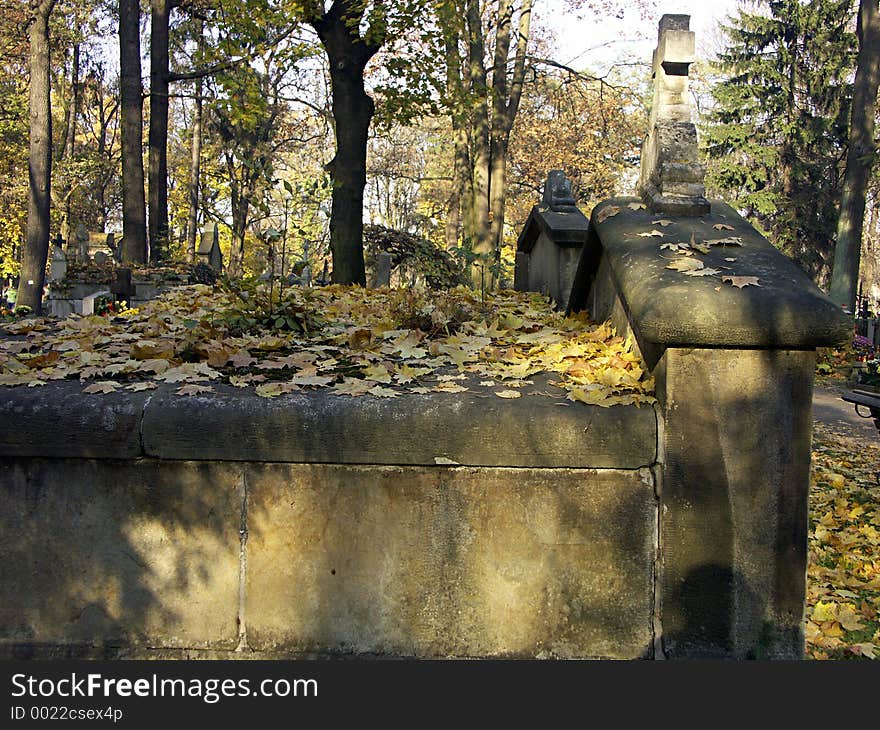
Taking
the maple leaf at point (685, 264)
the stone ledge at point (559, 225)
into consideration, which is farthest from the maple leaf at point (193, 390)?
the stone ledge at point (559, 225)

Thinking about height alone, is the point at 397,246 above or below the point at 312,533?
above

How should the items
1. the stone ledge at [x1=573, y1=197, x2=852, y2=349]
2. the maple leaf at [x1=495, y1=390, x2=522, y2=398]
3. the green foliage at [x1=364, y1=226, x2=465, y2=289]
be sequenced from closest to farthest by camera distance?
the stone ledge at [x1=573, y1=197, x2=852, y2=349], the maple leaf at [x1=495, y1=390, x2=522, y2=398], the green foliage at [x1=364, y1=226, x2=465, y2=289]

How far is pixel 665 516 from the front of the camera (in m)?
2.79

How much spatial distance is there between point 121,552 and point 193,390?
2.06 ft

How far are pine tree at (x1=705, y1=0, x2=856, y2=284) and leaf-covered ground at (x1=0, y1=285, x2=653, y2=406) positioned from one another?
1102 inches

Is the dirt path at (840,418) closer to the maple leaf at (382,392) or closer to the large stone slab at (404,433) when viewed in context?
the large stone slab at (404,433)

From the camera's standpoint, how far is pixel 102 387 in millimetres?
3064

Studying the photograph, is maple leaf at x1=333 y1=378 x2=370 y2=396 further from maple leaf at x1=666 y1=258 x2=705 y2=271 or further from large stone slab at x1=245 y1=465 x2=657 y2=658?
maple leaf at x1=666 y1=258 x2=705 y2=271

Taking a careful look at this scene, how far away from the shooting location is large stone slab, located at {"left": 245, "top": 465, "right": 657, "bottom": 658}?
2795 mm

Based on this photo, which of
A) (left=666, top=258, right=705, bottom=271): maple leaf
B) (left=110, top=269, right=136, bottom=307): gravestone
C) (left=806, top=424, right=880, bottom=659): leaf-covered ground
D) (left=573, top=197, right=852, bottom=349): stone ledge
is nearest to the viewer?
(left=573, top=197, right=852, bottom=349): stone ledge

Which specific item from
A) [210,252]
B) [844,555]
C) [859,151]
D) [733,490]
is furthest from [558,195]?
[210,252]

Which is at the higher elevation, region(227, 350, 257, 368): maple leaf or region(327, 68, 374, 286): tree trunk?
region(327, 68, 374, 286): tree trunk

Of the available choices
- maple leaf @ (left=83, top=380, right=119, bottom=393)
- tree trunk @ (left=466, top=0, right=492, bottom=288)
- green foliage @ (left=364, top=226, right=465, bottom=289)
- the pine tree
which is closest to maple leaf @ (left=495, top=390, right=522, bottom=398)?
maple leaf @ (left=83, top=380, right=119, bottom=393)

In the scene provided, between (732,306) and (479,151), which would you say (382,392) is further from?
(479,151)
